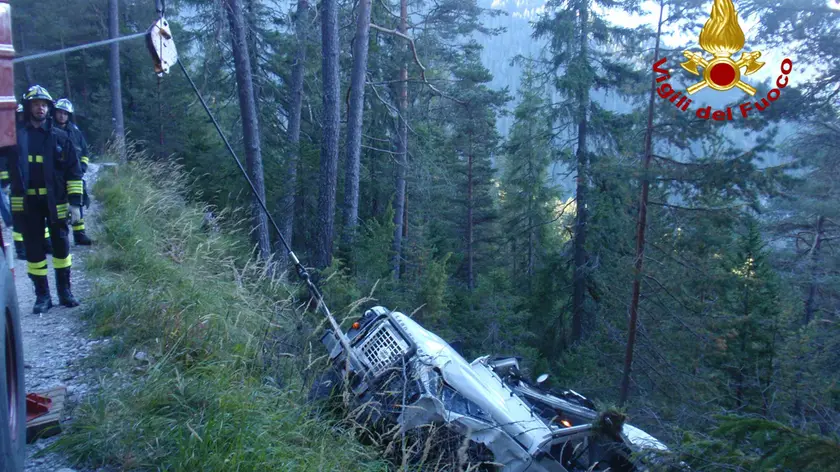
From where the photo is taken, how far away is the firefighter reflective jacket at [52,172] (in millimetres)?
5574

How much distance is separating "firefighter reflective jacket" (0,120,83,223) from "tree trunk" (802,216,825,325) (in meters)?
15.6

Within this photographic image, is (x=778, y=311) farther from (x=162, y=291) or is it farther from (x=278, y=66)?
(x=278, y=66)

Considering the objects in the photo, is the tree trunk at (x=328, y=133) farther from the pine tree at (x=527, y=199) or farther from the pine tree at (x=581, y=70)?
the pine tree at (x=527, y=199)

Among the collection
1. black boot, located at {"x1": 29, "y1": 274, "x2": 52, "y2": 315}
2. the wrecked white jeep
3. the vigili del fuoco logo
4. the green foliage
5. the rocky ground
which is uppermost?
the vigili del fuoco logo

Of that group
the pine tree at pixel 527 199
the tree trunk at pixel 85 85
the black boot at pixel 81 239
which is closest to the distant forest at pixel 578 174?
the tree trunk at pixel 85 85

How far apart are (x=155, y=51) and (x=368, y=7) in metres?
8.10

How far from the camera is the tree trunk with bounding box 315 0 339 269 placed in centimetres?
1175

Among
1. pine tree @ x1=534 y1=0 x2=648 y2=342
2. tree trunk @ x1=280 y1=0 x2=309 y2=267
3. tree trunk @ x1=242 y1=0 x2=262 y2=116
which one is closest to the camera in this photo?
tree trunk @ x1=280 y1=0 x2=309 y2=267

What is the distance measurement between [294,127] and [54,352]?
1473 cm

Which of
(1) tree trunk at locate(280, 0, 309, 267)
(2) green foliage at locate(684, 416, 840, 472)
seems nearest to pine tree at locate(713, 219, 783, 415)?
(1) tree trunk at locate(280, 0, 309, 267)

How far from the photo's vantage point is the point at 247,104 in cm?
1250

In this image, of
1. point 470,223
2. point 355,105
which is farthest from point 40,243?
point 470,223

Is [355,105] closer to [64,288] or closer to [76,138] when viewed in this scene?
[76,138]

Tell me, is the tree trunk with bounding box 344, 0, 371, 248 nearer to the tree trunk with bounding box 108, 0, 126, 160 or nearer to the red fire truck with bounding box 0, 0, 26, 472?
the red fire truck with bounding box 0, 0, 26, 472
